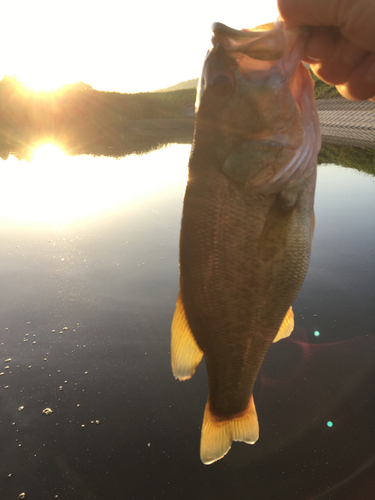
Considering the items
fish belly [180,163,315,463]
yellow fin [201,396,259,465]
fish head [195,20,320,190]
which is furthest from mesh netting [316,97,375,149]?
yellow fin [201,396,259,465]

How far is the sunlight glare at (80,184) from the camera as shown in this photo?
927cm

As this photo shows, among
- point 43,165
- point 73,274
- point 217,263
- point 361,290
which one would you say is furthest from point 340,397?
point 43,165

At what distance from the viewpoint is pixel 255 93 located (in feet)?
4.83

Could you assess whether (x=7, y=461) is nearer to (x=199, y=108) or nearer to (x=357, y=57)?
(x=199, y=108)

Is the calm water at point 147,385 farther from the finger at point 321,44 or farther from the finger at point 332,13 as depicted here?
the finger at point 332,13

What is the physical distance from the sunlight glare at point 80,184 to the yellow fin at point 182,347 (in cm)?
766

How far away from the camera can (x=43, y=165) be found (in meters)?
16.3

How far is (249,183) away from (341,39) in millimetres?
1258

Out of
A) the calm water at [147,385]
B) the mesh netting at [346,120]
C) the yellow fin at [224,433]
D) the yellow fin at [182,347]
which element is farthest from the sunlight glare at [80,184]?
the mesh netting at [346,120]

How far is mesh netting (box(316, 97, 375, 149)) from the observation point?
74.1ft

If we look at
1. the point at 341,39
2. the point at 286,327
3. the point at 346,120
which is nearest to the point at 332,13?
the point at 341,39

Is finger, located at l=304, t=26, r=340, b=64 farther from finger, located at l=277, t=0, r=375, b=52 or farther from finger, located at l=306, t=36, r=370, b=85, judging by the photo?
finger, located at l=277, t=0, r=375, b=52

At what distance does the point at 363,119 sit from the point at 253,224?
97.9 feet

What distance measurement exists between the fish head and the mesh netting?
21.7 meters
